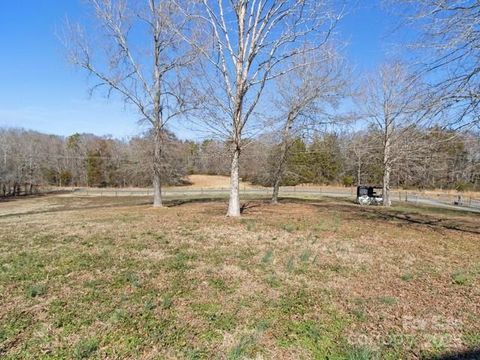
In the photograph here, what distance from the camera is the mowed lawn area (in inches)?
113

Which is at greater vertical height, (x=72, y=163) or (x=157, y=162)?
(x=72, y=163)

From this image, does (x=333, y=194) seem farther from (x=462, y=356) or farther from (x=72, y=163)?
(x=72, y=163)

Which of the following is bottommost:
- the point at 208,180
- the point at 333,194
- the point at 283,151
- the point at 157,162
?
the point at 333,194

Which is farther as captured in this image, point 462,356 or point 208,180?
point 208,180

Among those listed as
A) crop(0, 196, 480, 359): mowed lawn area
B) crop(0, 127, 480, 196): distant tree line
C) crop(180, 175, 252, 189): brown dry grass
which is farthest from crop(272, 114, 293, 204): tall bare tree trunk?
crop(180, 175, 252, 189): brown dry grass

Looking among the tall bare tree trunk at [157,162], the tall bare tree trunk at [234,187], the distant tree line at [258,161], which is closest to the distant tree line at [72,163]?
the distant tree line at [258,161]

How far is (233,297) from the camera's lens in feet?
12.7

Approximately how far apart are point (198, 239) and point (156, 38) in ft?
38.0

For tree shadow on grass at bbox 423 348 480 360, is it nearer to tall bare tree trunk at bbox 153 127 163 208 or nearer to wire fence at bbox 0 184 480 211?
tall bare tree trunk at bbox 153 127 163 208

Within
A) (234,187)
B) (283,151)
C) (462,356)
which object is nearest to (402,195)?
(283,151)

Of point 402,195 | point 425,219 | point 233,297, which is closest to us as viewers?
point 233,297

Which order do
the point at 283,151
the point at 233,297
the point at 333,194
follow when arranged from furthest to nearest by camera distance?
the point at 333,194, the point at 283,151, the point at 233,297

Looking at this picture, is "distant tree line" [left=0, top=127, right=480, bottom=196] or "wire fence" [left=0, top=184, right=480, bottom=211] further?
"wire fence" [left=0, top=184, right=480, bottom=211]

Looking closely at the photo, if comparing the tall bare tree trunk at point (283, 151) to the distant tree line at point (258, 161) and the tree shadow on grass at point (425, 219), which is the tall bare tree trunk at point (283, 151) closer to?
the distant tree line at point (258, 161)
